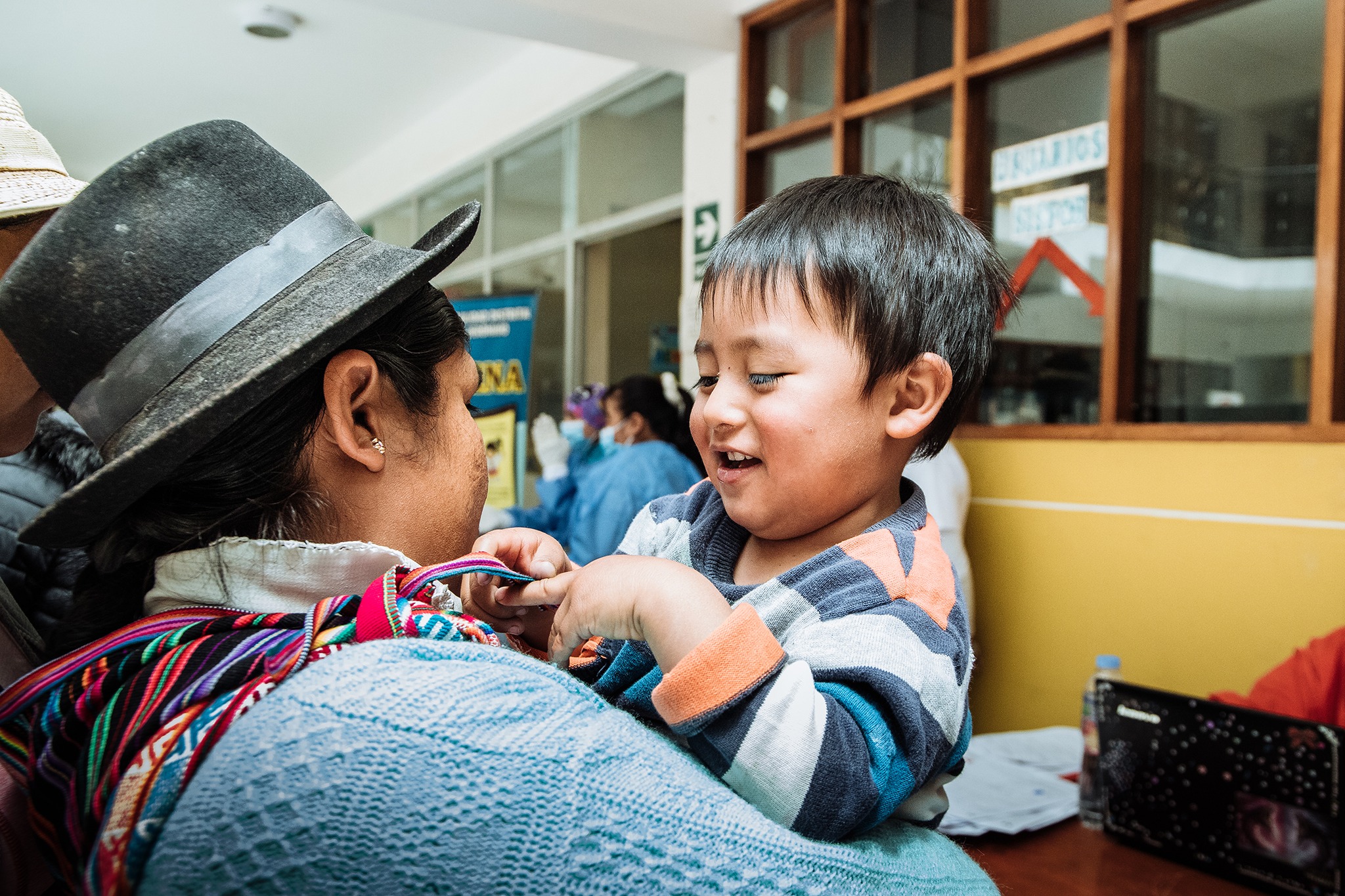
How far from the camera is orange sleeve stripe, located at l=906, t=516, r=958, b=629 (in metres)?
0.96

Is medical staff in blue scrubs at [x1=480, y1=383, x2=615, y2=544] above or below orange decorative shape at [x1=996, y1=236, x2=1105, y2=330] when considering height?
below

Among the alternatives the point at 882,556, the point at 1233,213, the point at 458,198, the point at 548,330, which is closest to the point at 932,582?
the point at 882,556

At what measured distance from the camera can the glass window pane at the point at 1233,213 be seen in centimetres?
285

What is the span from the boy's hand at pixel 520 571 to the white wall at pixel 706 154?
3.63 metres

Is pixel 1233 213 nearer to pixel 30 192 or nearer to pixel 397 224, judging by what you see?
pixel 30 192

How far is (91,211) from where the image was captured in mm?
837

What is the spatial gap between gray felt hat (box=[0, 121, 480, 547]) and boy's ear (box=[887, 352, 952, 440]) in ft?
1.87

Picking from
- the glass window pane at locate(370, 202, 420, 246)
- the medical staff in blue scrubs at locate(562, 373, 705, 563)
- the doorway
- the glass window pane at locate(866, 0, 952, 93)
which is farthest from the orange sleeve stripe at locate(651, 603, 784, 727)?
the glass window pane at locate(370, 202, 420, 246)

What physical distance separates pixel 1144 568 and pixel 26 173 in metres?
3.11

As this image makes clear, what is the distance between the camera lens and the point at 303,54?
21.5 ft

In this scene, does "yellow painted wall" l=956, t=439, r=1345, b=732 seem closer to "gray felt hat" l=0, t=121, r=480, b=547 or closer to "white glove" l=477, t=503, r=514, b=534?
"white glove" l=477, t=503, r=514, b=534

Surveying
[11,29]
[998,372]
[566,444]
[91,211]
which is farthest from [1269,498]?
[11,29]

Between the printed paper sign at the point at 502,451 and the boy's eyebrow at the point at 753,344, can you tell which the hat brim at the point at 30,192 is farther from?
the printed paper sign at the point at 502,451

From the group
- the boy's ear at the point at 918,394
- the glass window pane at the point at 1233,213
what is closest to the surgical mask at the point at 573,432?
the glass window pane at the point at 1233,213
